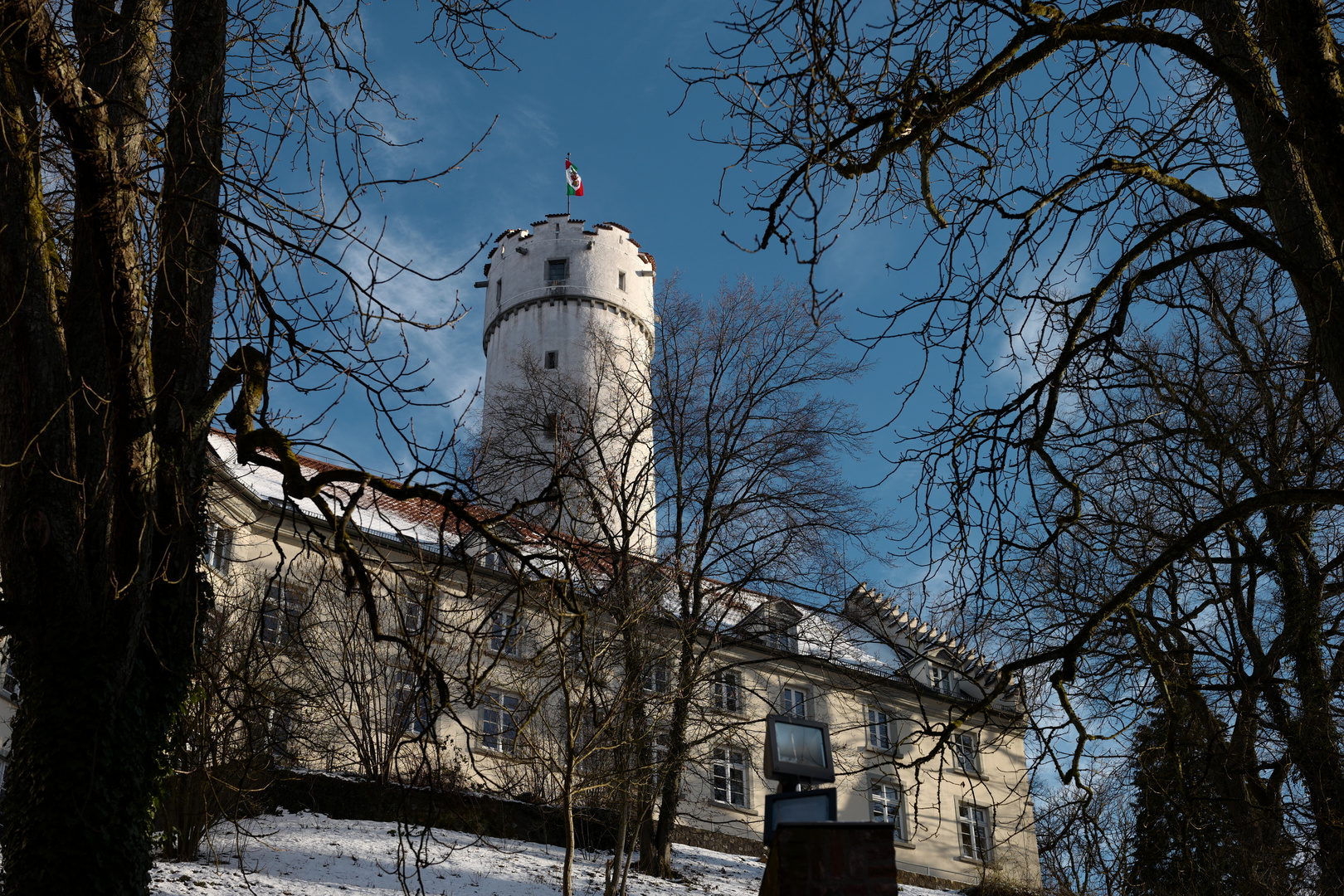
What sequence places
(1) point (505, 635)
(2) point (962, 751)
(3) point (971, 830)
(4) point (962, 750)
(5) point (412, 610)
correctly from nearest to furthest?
(1) point (505, 635) < (5) point (412, 610) < (4) point (962, 750) < (2) point (962, 751) < (3) point (971, 830)

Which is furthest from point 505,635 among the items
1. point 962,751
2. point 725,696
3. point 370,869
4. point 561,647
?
point 725,696

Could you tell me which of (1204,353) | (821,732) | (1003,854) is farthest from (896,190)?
(1003,854)

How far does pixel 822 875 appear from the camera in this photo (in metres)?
7.48

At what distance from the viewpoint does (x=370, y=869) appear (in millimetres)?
17812

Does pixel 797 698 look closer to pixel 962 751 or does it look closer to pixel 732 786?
pixel 732 786

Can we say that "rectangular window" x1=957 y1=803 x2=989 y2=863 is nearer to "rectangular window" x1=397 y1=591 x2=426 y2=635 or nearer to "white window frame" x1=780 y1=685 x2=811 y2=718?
"white window frame" x1=780 y1=685 x2=811 y2=718

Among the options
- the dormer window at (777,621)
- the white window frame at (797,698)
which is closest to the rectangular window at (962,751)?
the dormer window at (777,621)

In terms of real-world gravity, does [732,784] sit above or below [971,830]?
above

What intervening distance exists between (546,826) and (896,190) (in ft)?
62.6

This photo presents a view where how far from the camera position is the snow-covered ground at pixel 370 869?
15211mm

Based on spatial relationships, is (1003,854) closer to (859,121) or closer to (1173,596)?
(1173,596)

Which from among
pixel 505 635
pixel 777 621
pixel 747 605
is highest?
pixel 747 605

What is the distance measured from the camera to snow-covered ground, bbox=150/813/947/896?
49.9ft

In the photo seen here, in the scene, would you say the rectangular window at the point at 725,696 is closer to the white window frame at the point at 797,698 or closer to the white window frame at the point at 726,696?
the white window frame at the point at 726,696
